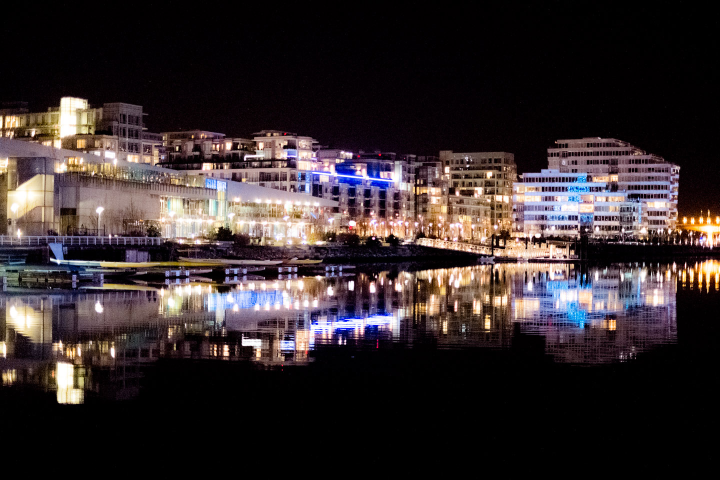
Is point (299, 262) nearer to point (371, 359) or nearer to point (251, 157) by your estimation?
point (371, 359)

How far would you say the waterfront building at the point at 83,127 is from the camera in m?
114

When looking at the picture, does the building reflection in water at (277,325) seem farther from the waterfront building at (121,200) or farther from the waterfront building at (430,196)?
the waterfront building at (430,196)

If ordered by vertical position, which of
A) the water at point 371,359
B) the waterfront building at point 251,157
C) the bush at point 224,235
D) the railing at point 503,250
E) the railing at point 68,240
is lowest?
the water at point 371,359

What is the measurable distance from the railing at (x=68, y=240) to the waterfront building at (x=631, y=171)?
374 feet

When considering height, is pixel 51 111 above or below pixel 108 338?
above

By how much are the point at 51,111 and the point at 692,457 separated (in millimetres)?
112548

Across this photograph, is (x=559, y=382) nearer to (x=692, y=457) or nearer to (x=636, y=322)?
(x=692, y=457)

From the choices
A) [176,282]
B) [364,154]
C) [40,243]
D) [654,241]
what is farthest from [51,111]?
[654,241]

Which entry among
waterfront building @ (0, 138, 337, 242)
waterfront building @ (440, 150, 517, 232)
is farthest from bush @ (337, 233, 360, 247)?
waterfront building @ (440, 150, 517, 232)

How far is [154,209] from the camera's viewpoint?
83.1 meters

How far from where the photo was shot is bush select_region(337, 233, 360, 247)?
10731 cm

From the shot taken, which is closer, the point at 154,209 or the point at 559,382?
the point at 559,382

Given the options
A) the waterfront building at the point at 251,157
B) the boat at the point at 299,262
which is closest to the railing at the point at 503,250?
the waterfront building at the point at 251,157

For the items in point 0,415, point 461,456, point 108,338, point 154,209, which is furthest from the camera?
point 154,209
